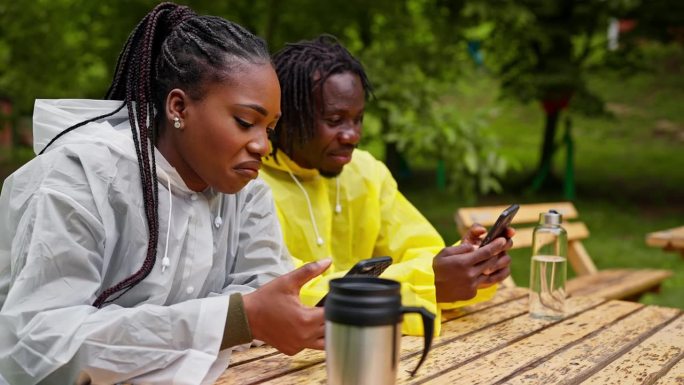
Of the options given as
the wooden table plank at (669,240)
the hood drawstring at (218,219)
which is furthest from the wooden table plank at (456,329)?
the wooden table plank at (669,240)

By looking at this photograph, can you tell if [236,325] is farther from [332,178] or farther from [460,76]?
[460,76]

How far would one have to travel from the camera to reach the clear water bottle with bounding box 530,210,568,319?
2.63 m

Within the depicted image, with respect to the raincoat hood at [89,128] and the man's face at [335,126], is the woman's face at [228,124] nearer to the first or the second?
the raincoat hood at [89,128]

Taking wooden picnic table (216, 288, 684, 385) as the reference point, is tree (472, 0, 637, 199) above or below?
above

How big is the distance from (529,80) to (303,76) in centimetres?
788

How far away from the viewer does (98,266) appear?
69.1 inches

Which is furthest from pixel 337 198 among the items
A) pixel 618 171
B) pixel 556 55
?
pixel 618 171

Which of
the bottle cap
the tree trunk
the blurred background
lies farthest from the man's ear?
the tree trunk

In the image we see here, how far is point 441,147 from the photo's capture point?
6.43 m

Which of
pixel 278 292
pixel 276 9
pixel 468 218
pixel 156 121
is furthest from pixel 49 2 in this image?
pixel 278 292

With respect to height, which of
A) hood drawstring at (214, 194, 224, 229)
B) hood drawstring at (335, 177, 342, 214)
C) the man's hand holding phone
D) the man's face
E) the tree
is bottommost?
the man's hand holding phone

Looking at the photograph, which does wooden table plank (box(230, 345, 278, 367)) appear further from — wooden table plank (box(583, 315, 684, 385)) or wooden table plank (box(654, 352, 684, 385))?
wooden table plank (box(654, 352, 684, 385))

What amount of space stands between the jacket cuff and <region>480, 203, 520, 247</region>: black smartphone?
891 millimetres

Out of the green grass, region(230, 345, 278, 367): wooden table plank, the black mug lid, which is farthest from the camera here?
the green grass
